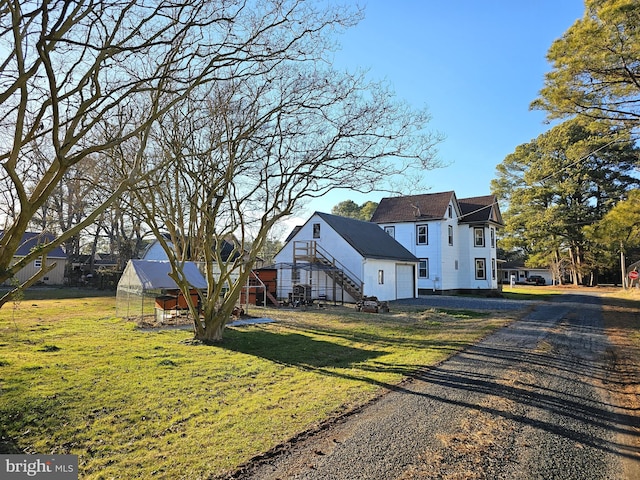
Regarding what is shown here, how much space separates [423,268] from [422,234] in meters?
2.73

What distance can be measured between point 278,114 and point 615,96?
10.3m

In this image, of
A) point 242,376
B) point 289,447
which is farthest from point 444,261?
point 289,447

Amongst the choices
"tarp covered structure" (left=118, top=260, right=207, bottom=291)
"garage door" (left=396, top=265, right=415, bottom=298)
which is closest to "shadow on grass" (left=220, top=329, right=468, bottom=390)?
"tarp covered structure" (left=118, top=260, right=207, bottom=291)

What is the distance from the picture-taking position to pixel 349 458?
3.95 m

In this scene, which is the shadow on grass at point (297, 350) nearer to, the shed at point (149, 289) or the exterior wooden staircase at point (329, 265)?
the shed at point (149, 289)

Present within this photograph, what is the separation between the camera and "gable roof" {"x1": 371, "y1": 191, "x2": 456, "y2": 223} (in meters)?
31.3

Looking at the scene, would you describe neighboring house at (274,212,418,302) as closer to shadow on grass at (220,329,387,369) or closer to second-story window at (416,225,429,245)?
second-story window at (416,225,429,245)

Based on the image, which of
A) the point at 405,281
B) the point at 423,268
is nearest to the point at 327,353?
the point at 405,281

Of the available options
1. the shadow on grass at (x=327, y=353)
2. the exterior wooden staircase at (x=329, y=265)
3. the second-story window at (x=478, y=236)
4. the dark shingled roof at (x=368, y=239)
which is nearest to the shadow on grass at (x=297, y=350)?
the shadow on grass at (x=327, y=353)

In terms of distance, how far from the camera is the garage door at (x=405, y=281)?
2770 cm

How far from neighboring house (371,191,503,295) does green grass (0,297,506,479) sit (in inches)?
717

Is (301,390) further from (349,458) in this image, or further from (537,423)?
(537,423)

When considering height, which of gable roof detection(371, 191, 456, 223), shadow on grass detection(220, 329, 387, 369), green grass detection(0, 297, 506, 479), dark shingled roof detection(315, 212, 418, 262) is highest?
gable roof detection(371, 191, 456, 223)

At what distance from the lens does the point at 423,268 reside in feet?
104
